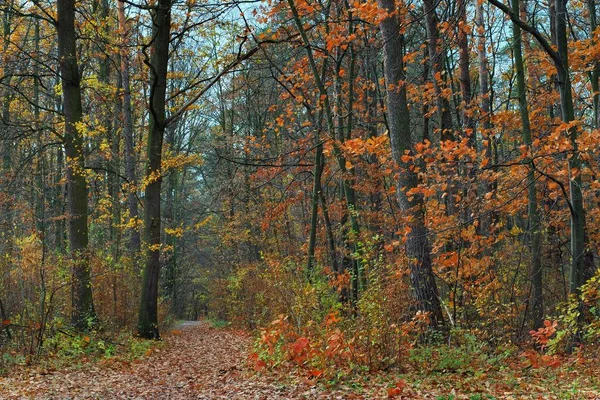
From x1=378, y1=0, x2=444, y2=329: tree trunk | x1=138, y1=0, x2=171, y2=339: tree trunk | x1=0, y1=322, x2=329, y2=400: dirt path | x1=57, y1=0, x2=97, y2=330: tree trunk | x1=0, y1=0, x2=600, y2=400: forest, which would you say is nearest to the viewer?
x1=0, y1=322, x2=329, y2=400: dirt path

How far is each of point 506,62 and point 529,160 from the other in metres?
12.2

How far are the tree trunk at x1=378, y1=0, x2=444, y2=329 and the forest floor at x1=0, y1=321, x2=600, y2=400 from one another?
1618 millimetres

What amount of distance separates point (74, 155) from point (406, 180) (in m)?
7.21

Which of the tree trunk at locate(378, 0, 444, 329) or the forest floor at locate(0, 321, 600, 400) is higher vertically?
the tree trunk at locate(378, 0, 444, 329)

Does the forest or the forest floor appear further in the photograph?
the forest

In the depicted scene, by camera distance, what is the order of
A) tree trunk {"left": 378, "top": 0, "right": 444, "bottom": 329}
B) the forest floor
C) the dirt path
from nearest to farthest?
the forest floor → the dirt path → tree trunk {"left": 378, "top": 0, "right": 444, "bottom": 329}

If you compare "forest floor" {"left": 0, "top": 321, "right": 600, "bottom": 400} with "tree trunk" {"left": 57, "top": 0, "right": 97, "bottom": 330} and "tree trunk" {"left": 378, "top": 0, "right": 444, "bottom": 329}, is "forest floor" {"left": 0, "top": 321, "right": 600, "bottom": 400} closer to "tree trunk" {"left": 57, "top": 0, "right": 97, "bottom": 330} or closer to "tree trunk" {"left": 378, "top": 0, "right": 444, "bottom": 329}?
"tree trunk" {"left": 378, "top": 0, "right": 444, "bottom": 329}

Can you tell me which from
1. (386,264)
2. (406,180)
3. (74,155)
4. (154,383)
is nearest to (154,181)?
(74,155)

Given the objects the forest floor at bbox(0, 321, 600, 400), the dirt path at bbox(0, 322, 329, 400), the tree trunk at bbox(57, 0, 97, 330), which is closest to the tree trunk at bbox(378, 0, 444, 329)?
the forest floor at bbox(0, 321, 600, 400)

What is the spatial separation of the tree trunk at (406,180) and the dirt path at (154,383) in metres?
2.53

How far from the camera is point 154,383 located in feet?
24.1

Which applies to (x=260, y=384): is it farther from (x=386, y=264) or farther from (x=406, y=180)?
(x=406, y=180)

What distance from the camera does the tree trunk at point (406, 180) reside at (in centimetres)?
760

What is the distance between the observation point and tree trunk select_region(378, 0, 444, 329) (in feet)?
24.9
